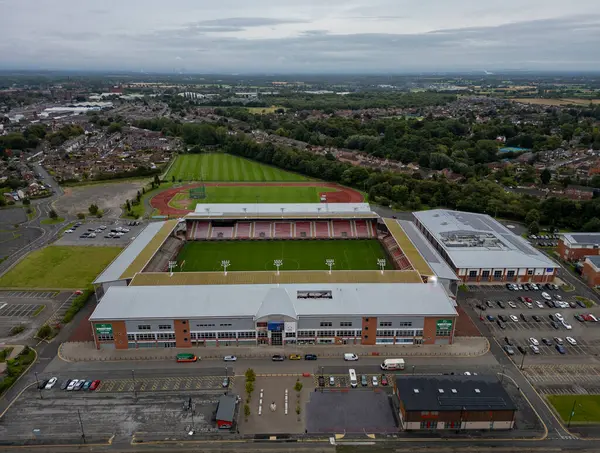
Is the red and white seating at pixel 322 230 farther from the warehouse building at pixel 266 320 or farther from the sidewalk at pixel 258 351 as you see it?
the sidewalk at pixel 258 351

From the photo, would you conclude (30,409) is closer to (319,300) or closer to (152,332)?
(152,332)

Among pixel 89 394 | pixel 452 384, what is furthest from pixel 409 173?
pixel 89 394

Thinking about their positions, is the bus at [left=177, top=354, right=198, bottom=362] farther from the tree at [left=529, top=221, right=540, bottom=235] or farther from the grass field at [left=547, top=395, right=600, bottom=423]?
the tree at [left=529, top=221, right=540, bottom=235]

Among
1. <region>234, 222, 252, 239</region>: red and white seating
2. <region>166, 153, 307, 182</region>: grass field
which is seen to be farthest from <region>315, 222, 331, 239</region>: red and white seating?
<region>166, 153, 307, 182</region>: grass field

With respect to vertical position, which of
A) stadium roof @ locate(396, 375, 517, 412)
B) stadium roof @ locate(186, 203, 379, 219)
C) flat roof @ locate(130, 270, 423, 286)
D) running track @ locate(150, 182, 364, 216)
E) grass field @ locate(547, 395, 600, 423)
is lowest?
running track @ locate(150, 182, 364, 216)

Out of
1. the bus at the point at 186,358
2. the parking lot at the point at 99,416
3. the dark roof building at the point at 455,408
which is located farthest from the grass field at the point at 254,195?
the dark roof building at the point at 455,408
